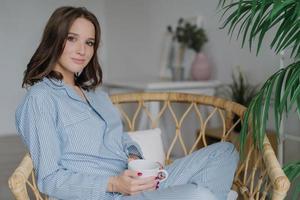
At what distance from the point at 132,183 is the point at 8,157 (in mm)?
2305

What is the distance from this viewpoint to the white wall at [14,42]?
12.0 ft

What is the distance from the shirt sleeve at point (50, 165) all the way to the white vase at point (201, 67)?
1543 millimetres

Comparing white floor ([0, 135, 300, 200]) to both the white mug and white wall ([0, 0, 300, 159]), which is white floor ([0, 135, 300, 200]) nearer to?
white wall ([0, 0, 300, 159])

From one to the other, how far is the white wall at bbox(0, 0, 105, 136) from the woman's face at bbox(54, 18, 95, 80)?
2.69 metres

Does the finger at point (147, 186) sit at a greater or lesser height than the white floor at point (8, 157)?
greater

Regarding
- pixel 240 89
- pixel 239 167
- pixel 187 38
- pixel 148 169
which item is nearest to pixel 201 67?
pixel 187 38

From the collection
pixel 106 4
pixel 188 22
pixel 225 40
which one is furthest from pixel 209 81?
pixel 106 4

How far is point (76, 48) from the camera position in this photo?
1.20 metres

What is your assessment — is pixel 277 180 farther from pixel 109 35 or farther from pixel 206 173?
pixel 109 35

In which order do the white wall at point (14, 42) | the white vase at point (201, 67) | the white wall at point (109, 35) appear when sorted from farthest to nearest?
the white wall at point (14, 42)
the white wall at point (109, 35)
the white vase at point (201, 67)

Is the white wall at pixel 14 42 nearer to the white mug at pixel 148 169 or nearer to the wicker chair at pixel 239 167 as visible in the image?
the wicker chair at pixel 239 167

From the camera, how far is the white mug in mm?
983

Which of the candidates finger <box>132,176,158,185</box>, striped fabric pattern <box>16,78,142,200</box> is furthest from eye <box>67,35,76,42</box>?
finger <box>132,176,158,185</box>

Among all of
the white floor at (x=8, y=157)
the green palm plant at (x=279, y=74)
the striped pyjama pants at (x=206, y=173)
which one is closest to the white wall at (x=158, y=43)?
the white floor at (x=8, y=157)
